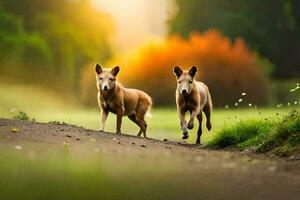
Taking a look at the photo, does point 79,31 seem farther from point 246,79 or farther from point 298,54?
point 298,54

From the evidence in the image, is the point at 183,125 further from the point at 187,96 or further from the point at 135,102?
the point at 135,102

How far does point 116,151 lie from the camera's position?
8.62 metres

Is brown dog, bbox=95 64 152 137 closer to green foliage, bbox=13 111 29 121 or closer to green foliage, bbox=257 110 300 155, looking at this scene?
green foliage, bbox=13 111 29 121

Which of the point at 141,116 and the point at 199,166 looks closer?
the point at 199,166

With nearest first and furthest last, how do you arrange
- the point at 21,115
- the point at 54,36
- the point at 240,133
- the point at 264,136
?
the point at 264,136 < the point at 240,133 < the point at 21,115 < the point at 54,36

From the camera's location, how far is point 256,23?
94.9ft

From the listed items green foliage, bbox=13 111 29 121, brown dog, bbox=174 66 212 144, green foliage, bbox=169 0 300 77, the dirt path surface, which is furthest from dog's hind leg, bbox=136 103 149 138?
green foliage, bbox=169 0 300 77

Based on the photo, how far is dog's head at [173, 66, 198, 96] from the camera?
41.3 ft

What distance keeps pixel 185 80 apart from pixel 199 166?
546 cm

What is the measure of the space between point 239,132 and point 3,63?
849 cm

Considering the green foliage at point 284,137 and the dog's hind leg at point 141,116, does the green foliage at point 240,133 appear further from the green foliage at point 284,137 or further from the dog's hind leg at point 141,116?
the dog's hind leg at point 141,116

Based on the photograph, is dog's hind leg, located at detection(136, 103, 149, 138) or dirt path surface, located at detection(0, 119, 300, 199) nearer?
dirt path surface, located at detection(0, 119, 300, 199)

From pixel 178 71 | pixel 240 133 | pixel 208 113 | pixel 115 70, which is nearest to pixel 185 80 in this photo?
pixel 178 71

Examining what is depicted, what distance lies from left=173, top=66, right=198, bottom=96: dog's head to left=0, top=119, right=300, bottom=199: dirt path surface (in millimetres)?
1699
